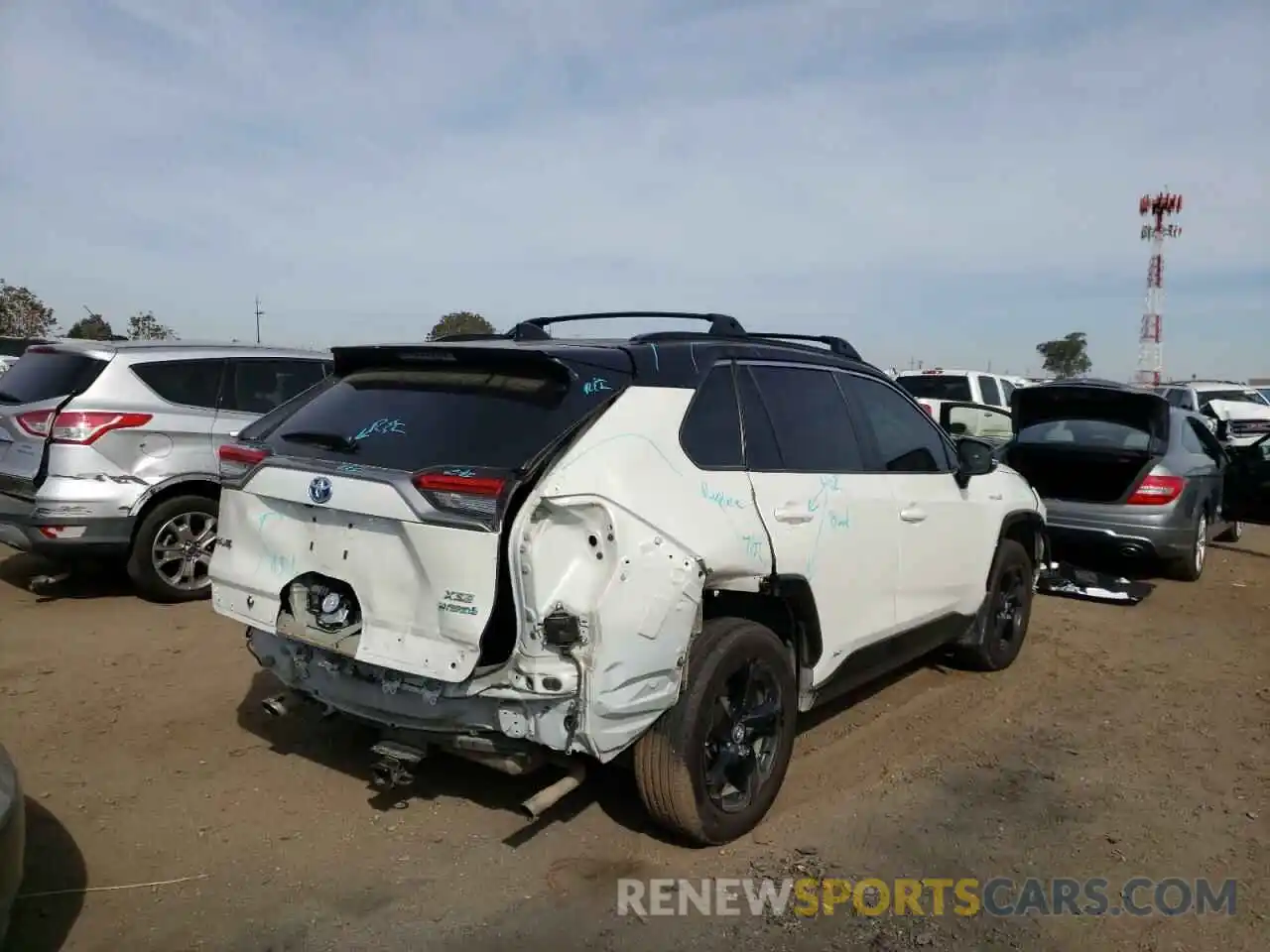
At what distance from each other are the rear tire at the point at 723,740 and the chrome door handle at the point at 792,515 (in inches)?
16.6

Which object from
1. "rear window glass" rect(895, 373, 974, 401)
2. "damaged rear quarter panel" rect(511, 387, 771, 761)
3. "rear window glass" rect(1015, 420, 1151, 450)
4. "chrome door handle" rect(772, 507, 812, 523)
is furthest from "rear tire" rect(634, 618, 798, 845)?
"rear window glass" rect(895, 373, 974, 401)

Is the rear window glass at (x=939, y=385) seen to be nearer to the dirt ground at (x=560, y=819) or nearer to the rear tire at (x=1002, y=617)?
the rear tire at (x=1002, y=617)

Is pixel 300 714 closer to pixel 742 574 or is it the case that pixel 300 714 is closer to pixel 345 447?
pixel 345 447

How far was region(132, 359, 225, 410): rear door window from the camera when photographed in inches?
275

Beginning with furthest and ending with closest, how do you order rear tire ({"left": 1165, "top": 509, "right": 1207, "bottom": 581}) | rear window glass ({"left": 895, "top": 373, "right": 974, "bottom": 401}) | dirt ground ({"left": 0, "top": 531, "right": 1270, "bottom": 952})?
rear window glass ({"left": 895, "top": 373, "right": 974, "bottom": 401})
rear tire ({"left": 1165, "top": 509, "right": 1207, "bottom": 581})
dirt ground ({"left": 0, "top": 531, "right": 1270, "bottom": 952})

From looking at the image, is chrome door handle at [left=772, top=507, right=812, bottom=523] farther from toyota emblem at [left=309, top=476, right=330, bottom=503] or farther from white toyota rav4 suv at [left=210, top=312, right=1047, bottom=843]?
toyota emblem at [left=309, top=476, right=330, bottom=503]

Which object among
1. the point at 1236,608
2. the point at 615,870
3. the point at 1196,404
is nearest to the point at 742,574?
the point at 615,870

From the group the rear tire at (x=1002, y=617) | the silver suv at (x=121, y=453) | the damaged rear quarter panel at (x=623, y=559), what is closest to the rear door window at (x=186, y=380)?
the silver suv at (x=121, y=453)

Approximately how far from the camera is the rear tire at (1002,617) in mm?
5730

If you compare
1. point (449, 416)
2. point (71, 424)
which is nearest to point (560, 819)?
point (449, 416)

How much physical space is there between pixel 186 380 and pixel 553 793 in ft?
17.0

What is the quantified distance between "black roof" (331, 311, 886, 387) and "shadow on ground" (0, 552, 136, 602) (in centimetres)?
422

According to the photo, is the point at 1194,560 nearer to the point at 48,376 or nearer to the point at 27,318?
the point at 48,376

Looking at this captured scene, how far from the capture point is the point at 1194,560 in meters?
8.57
